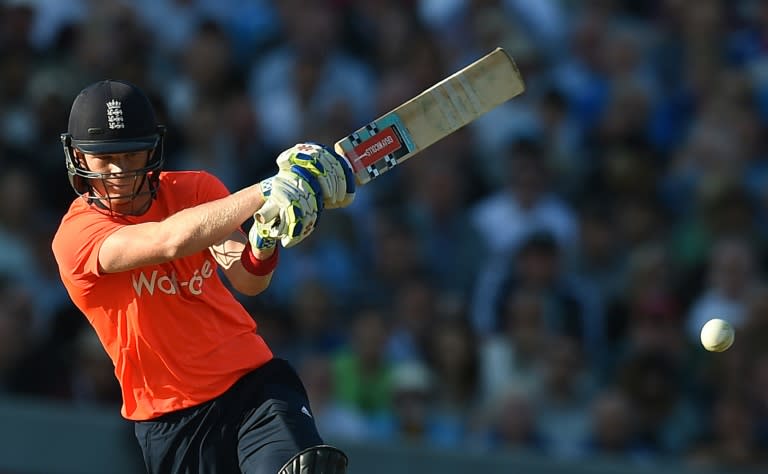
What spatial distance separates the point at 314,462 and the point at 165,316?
2.44 feet

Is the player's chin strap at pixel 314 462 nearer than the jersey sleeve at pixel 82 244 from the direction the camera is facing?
Yes

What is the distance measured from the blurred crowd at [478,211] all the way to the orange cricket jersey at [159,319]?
10.9 feet

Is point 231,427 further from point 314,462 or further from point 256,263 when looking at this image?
point 256,263

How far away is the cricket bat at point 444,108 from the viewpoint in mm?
5184

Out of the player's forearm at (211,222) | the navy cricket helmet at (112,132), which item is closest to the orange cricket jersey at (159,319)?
the navy cricket helmet at (112,132)

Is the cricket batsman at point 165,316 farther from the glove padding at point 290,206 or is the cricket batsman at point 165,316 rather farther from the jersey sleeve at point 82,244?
the glove padding at point 290,206

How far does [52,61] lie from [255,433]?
5704 millimetres

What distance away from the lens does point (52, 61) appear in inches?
396

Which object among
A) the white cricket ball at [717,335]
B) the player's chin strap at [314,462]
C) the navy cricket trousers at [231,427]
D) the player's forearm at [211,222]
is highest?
the white cricket ball at [717,335]

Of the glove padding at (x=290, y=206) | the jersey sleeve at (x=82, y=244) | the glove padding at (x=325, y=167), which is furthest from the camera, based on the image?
the jersey sleeve at (x=82, y=244)

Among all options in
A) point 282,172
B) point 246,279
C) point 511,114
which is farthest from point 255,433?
point 511,114

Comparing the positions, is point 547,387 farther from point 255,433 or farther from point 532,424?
point 255,433

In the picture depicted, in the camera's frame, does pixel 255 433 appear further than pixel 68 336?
No

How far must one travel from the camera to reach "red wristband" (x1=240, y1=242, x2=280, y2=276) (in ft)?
16.7
